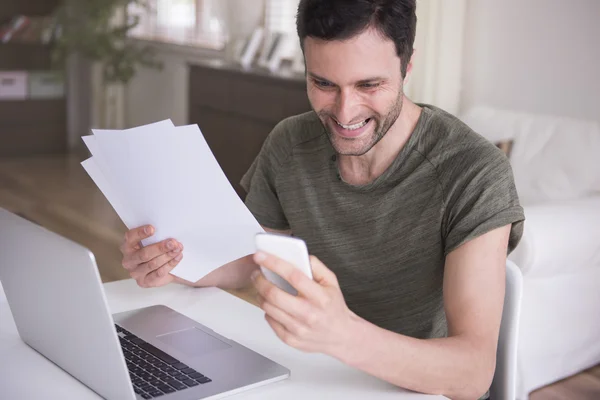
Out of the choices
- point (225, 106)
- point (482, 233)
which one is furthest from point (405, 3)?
point (225, 106)

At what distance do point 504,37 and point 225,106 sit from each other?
1.75 meters

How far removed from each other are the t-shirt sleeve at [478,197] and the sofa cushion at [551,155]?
1811 mm

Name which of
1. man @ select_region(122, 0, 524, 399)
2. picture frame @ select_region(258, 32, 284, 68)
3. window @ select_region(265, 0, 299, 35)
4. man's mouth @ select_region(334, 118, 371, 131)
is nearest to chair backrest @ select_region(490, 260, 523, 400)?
man @ select_region(122, 0, 524, 399)

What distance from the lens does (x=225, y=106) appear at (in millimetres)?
4824

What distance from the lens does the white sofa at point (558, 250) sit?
103 inches

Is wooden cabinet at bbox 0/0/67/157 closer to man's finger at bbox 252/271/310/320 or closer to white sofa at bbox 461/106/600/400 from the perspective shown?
white sofa at bbox 461/106/600/400

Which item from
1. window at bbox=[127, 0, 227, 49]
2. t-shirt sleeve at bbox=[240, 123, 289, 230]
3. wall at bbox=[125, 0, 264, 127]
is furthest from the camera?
window at bbox=[127, 0, 227, 49]

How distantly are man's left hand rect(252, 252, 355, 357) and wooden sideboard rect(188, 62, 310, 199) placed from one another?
3.21 m

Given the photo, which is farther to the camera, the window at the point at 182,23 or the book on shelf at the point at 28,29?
the book on shelf at the point at 28,29

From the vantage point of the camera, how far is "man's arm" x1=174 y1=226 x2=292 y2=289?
1526mm

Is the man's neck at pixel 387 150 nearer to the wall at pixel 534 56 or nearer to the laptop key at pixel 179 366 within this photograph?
the laptop key at pixel 179 366

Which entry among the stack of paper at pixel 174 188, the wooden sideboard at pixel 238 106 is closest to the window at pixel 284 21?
the wooden sideboard at pixel 238 106

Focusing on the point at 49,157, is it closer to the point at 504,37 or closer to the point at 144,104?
the point at 144,104

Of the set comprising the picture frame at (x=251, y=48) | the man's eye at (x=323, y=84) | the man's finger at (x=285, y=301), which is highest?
the man's eye at (x=323, y=84)
